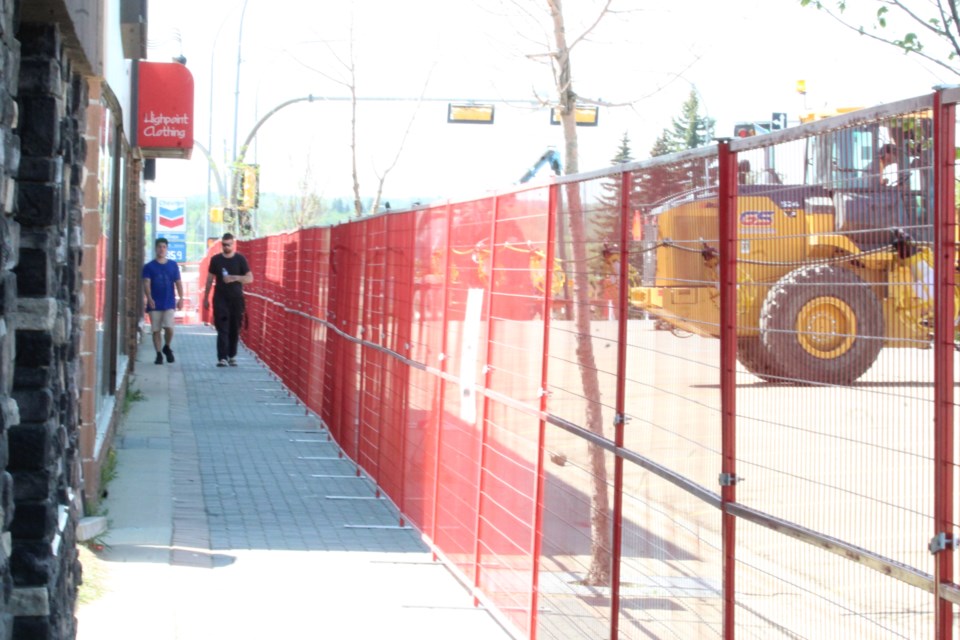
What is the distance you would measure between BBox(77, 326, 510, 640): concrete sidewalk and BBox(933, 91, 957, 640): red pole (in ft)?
13.2

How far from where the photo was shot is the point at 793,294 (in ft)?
11.8

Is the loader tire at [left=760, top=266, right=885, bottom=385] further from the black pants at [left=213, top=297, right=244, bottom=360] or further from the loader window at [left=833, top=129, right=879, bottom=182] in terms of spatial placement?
the black pants at [left=213, top=297, right=244, bottom=360]

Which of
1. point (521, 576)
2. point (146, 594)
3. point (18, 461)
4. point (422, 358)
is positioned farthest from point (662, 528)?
point (422, 358)

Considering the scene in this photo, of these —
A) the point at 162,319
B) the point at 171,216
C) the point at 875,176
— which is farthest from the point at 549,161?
the point at 171,216

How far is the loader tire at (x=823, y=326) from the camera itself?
3.18 metres

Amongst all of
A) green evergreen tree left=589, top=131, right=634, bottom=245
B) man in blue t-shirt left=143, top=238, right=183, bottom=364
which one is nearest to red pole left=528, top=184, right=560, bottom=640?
green evergreen tree left=589, top=131, right=634, bottom=245

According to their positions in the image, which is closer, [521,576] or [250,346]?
[521,576]

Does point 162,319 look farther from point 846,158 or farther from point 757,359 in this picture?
point 846,158

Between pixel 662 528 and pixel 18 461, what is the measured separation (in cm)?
223

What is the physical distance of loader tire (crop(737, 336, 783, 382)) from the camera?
3715 millimetres

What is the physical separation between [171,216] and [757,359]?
4643cm

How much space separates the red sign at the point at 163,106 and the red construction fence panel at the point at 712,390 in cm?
915

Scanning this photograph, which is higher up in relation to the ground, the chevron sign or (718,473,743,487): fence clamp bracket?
the chevron sign

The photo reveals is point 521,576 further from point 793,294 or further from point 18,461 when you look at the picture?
point 793,294
